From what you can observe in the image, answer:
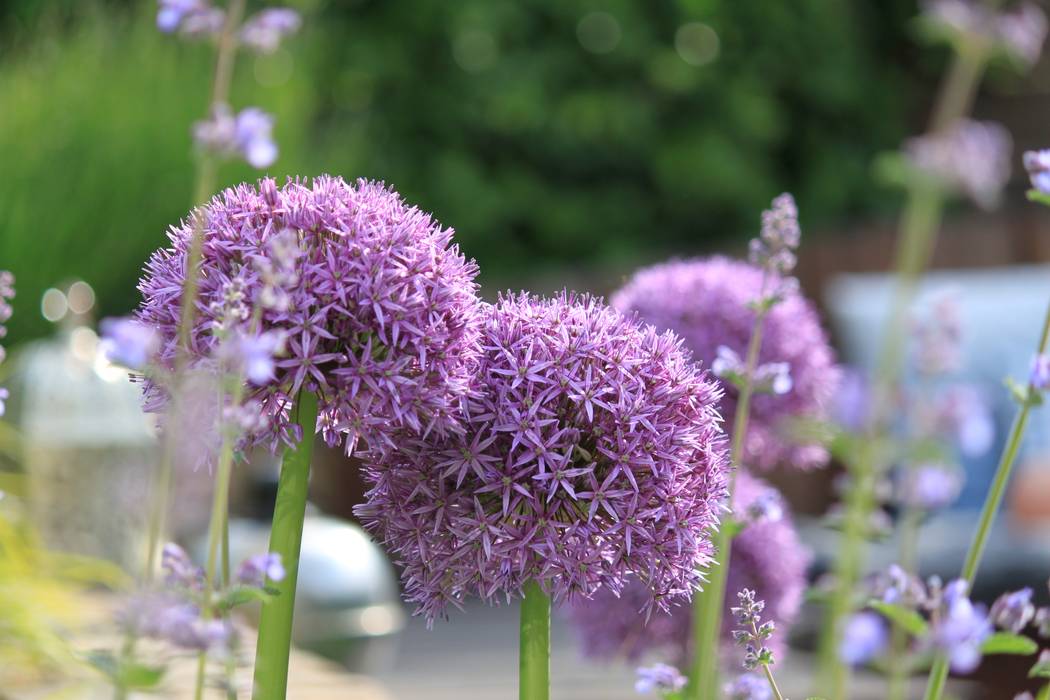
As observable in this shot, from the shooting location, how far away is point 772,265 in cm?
108

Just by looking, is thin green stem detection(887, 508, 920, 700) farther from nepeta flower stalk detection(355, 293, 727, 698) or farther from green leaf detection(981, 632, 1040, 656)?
nepeta flower stalk detection(355, 293, 727, 698)

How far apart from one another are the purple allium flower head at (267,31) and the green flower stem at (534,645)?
489 mm

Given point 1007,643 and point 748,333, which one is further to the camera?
point 748,333

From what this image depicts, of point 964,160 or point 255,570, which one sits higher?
point 964,160

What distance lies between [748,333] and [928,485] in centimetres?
93

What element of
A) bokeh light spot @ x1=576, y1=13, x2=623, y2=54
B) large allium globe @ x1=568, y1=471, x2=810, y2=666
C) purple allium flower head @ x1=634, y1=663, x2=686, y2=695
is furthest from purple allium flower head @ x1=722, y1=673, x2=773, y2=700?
bokeh light spot @ x1=576, y1=13, x2=623, y2=54

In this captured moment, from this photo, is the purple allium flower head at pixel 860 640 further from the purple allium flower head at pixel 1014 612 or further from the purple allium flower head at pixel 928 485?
the purple allium flower head at pixel 1014 612

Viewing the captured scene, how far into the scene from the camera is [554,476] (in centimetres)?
103

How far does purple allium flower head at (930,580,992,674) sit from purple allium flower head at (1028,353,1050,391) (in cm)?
19

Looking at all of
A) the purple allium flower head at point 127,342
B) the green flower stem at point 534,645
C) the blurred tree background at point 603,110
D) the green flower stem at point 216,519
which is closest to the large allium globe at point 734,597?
the green flower stem at point 534,645

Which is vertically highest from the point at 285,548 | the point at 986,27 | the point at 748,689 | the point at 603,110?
the point at 603,110

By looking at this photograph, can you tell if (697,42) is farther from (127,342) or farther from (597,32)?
(127,342)

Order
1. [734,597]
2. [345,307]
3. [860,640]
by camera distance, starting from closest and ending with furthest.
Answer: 1. [860,640]
2. [345,307]
3. [734,597]


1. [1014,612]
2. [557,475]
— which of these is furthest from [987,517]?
[557,475]
